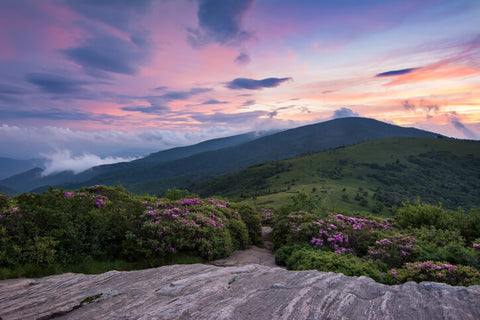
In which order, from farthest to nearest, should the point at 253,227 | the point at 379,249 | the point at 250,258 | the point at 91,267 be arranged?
the point at 253,227, the point at 250,258, the point at 379,249, the point at 91,267

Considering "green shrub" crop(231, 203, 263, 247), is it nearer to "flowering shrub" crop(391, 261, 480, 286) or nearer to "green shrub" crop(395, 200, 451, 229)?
"flowering shrub" crop(391, 261, 480, 286)

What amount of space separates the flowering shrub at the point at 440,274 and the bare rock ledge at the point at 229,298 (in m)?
1.27

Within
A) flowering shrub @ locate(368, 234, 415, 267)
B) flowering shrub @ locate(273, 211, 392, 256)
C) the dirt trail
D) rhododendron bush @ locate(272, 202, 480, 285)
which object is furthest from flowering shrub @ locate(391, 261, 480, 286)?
the dirt trail

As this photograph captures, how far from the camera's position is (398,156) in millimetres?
142625

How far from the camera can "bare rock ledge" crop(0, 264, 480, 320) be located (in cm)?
430

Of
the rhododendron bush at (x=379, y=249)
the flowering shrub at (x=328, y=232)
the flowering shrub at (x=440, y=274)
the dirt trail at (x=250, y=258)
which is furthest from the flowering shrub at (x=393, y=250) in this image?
the dirt trail at (x=250, y=258)

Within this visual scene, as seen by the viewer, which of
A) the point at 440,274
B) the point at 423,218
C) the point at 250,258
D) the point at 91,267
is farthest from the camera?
the point at 423,218

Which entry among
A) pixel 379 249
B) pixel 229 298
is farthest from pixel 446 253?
pixel 229 298

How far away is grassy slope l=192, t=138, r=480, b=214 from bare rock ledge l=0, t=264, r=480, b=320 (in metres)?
63.4

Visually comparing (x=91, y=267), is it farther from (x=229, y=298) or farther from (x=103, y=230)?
(x=229, y=298)

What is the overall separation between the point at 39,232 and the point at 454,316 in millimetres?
10059

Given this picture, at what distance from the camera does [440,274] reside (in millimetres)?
6168

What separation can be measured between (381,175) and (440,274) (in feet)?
398

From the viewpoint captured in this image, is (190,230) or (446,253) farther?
(190,230)
